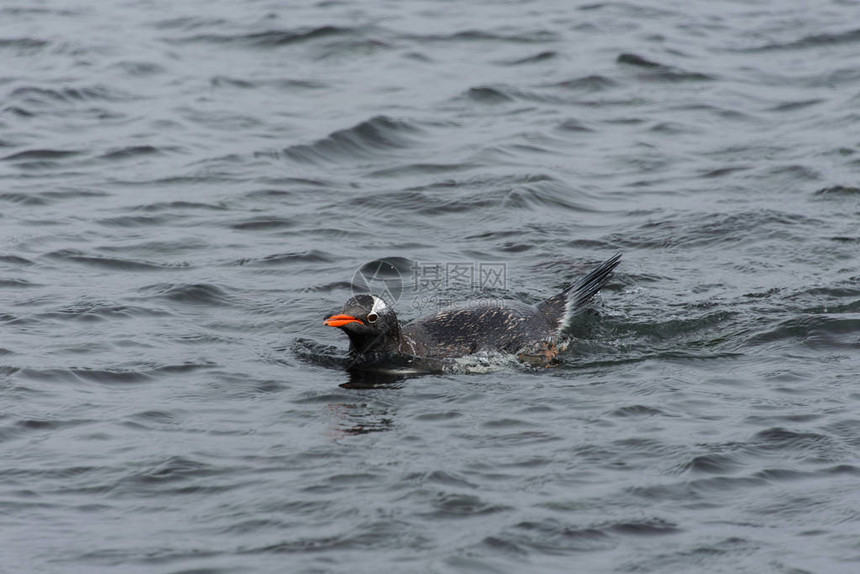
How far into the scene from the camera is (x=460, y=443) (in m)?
7.29

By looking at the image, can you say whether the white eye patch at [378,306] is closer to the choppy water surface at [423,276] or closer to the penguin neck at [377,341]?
the penguin neck at [377,341]

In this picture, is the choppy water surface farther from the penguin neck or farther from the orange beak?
the orange beak

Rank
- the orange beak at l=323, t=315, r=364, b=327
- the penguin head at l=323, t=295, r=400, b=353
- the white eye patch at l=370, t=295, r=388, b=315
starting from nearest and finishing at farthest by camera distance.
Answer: the orange beak at l=323, t=315, r=364, b=327 → the penguin head at l=323, t=295, r=400, b=353 → the white eye patch at l=370, t=295, r=388, b=315

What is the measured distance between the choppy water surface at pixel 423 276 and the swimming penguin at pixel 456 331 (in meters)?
0.29

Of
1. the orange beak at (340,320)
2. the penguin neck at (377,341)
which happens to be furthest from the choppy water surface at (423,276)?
the orange beak at (340,320)

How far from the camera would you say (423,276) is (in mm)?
10930

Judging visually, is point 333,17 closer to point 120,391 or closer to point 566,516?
point 120,391

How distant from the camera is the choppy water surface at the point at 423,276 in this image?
6.33 metres

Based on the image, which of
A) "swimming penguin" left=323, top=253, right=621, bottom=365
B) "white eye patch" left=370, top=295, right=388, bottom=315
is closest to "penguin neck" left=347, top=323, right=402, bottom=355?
"swimming penguin" left=323, top=253, right=621, bottom=365

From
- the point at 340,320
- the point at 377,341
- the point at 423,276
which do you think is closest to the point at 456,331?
the point at 377,341

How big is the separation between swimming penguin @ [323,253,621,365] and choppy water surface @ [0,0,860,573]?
291 mm

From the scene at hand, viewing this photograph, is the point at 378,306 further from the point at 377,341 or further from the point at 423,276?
the point at 423,276

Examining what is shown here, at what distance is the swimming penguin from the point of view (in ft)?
28.8

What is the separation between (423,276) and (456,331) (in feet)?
6.23
